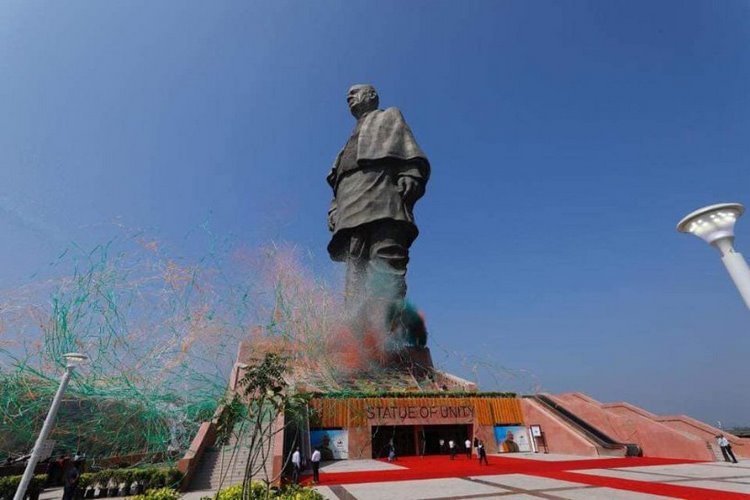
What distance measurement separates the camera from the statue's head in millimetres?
34844

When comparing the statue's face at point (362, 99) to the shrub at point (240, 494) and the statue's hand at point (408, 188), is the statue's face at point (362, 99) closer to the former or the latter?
the statue's hand at point (408, 188)

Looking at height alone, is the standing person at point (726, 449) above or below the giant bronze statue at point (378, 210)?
below

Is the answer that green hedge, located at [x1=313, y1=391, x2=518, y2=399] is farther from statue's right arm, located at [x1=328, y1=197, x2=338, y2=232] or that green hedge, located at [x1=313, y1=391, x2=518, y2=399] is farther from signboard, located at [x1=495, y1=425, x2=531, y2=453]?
statue's right arm, located at [x1=328, y1=197, x2=338, y2=232]

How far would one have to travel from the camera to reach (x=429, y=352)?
29.9m

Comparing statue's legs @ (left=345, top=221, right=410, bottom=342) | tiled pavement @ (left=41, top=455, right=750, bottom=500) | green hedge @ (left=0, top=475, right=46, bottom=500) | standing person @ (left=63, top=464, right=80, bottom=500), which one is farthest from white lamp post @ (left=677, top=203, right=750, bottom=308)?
statue's legs @ (left=345, top=221, right=410, bottom=342)

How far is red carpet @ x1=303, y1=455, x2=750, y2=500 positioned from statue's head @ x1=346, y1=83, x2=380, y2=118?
27.3 meters

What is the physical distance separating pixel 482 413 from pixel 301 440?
9.19 metres

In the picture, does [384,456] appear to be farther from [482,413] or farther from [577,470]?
[577,470]

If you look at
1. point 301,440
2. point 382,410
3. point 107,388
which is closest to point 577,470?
point 382,410

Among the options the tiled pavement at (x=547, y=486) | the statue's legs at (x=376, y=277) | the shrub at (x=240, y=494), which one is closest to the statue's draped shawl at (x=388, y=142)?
the statue's legs at (x=376, y=277)

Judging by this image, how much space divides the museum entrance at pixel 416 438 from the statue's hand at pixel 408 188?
15.8m

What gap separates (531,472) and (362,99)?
99.2ft

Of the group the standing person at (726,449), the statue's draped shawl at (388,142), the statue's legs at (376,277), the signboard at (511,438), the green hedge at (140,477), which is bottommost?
the green hedge at (140,477)

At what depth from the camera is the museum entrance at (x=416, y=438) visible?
20000 millimetres
